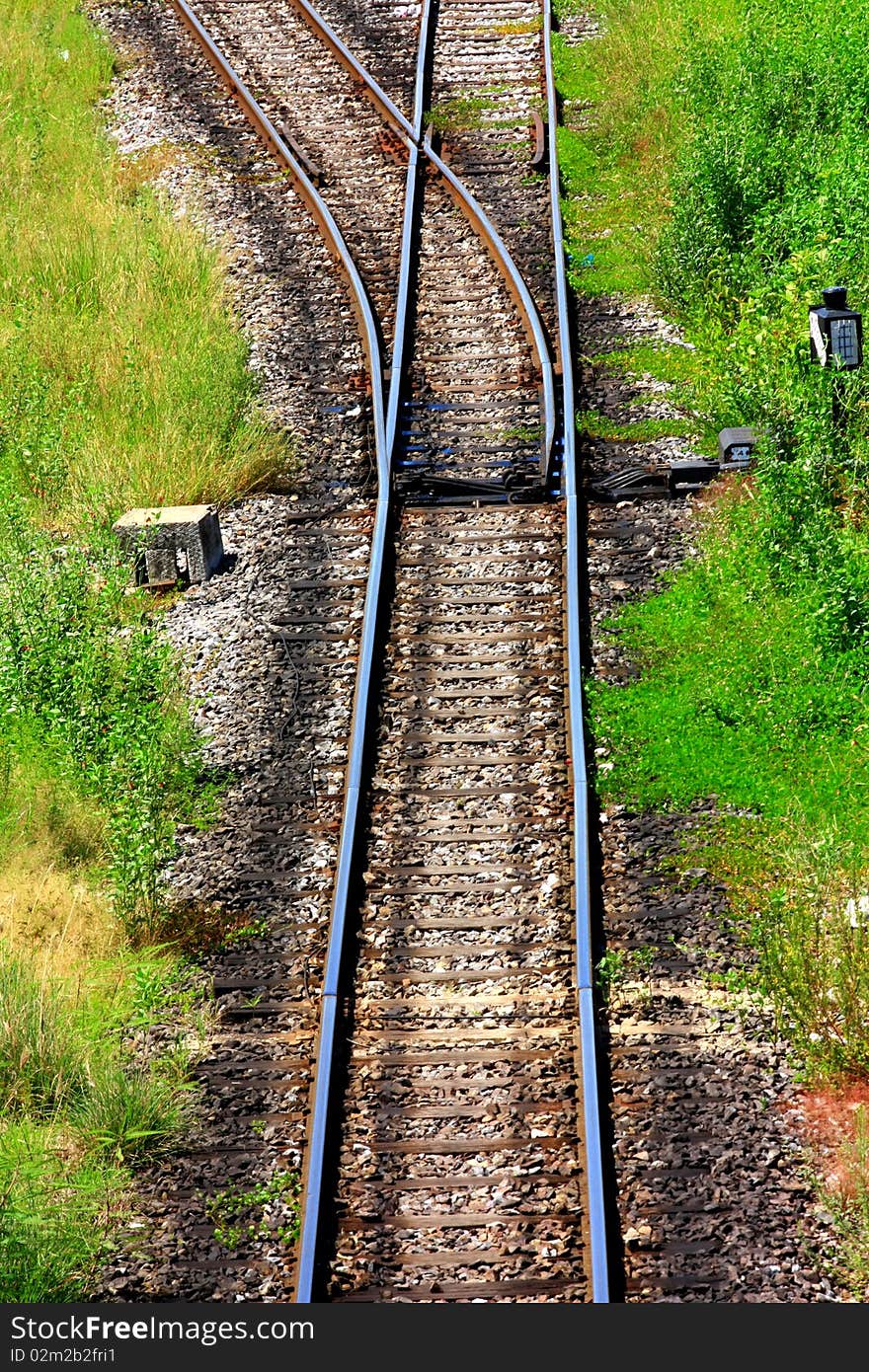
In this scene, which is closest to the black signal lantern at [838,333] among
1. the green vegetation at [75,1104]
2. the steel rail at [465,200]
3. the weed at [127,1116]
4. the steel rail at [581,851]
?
the steel rail at [581,851]

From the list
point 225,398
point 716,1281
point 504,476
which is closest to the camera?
point 716,1281

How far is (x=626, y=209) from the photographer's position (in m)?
15.6

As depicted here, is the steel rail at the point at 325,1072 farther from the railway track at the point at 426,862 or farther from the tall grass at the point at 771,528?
the tall grass at the point at 771,528

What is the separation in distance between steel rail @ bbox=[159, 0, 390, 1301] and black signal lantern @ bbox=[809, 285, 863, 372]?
3199mm

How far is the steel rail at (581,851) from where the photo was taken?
6499 millimetres

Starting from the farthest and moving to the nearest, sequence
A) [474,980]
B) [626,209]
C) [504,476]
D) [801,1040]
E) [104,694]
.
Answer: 1. [626,209]
2. [504,476]
3. [104,694]
4. [474,980]
5. [801,1040]

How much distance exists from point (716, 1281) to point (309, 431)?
8271 millimetres

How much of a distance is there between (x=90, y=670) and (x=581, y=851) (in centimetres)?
355

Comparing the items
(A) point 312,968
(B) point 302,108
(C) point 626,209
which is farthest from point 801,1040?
(B) point 302,108

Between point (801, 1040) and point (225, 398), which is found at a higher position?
point (225, 398)

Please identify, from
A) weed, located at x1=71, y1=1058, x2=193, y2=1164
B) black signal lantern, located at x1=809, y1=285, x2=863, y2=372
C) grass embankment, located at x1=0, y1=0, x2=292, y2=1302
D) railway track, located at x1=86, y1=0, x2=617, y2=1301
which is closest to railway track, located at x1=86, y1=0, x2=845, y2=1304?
railway track, located at x1=86, y1=0, x2=617, y2=1301

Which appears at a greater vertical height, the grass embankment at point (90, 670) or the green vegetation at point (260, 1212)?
the grass embankment at point (90, 670)

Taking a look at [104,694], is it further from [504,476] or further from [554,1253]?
[554,1253]

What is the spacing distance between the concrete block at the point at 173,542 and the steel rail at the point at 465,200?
2.51 metres
